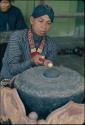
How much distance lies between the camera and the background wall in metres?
4.59

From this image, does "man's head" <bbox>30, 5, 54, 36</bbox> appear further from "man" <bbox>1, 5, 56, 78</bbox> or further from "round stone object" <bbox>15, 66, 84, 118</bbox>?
"round stone object" <bbox>15, 66, 84, 118</bbox>

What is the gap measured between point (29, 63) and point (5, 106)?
0.37 meters

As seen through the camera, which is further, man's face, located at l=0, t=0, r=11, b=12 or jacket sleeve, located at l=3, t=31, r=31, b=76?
man's face, located at l=0, t=0, r=11, b=12

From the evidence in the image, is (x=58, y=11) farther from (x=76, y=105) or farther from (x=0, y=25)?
(x=76, y=105)

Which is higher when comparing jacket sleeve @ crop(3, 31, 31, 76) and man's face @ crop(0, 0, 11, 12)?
man's face @ crop(0, 0, 11, 12)

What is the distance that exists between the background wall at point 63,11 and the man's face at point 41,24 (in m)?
2.05

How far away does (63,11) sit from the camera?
4.79 m

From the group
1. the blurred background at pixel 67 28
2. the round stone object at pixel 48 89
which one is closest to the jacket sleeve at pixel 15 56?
the round stone object at pixel 48 89

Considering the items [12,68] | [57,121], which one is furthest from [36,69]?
[57,121]

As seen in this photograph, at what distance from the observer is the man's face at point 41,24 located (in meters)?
2.46

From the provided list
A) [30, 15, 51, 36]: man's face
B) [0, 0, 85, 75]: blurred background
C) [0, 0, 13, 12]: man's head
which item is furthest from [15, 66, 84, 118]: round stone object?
[0, 0, 85, 75]: blurred background

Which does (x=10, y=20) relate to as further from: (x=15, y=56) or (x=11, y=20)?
(x=15, y=56)

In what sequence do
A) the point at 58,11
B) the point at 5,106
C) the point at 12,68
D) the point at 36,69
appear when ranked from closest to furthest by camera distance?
the point at 5,106
the point at 36,69
the point at 12,68
the point at 58,11

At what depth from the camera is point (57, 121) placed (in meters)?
2.03
